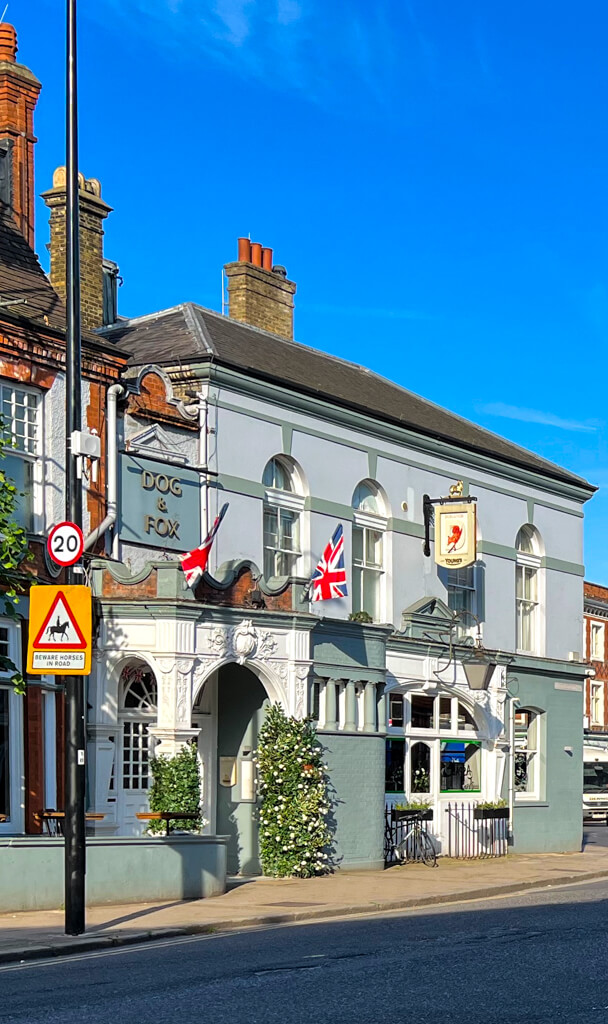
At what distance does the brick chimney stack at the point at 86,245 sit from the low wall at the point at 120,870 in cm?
1007

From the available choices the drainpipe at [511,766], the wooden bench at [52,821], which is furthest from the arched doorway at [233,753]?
the drainpipe at [511,766]

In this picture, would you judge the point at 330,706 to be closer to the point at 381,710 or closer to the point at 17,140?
the point at 381,710

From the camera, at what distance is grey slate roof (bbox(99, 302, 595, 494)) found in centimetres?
2511

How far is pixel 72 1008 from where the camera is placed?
990 centimetres

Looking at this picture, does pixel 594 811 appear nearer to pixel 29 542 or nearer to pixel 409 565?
pixel 409 565

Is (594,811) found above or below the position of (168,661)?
below

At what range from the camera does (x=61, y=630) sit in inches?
599

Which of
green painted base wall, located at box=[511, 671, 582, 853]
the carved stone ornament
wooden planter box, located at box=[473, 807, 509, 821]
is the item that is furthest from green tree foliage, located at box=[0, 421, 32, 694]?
green painted base wall, located at box=[511, 671, 582, 853]

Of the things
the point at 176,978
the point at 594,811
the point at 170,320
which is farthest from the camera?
the point at 594,811

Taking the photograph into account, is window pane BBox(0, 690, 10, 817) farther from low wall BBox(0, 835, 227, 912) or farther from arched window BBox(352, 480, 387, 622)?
arched window BBox(352, 480, 387, 622)

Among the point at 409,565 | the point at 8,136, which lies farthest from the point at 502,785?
the point at 8,136

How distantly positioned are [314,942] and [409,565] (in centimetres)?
1529

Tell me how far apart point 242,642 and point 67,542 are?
7213 millimetres

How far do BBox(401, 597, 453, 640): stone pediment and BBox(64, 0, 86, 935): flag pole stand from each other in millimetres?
13488
